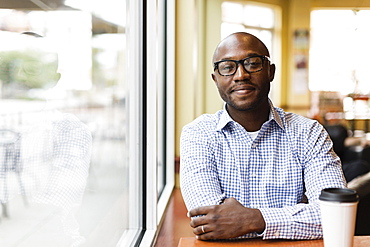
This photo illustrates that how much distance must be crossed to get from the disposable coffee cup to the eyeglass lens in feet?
2.60

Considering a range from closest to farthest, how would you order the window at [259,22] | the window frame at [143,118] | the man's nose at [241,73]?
the man's nose at [241,73]
the window frame at [143,118]
the window at [259,22]

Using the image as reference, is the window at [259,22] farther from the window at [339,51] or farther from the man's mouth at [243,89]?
the man's mouth at [243,89]

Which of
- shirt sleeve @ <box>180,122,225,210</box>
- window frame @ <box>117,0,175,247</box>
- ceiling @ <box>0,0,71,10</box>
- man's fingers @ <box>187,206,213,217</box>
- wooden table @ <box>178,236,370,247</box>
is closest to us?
ceiling @ <box>0,0,71,10</box>

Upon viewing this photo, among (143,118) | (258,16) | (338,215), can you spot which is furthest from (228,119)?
(258,16)

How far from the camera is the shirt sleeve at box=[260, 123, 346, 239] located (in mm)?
1563

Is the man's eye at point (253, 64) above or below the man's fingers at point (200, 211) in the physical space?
above

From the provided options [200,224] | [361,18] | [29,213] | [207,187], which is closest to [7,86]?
[29,213]

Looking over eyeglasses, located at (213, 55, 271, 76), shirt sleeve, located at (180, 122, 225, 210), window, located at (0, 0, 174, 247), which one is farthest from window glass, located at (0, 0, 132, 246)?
eyeglasses, located at (213, 55, 271, 76)

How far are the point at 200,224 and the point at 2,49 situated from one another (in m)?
0.80

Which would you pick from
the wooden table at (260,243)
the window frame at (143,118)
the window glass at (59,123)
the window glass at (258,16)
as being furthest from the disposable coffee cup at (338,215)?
the window glass at (258,16)

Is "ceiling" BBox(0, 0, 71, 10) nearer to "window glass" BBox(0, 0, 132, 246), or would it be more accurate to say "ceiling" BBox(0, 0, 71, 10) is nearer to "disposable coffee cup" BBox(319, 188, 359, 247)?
"window glass" BBox(0, 0, 132, 246)

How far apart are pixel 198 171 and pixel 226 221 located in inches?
12.1

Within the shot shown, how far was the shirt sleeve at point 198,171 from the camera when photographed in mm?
1733

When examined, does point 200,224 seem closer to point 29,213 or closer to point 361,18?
point 29,213
